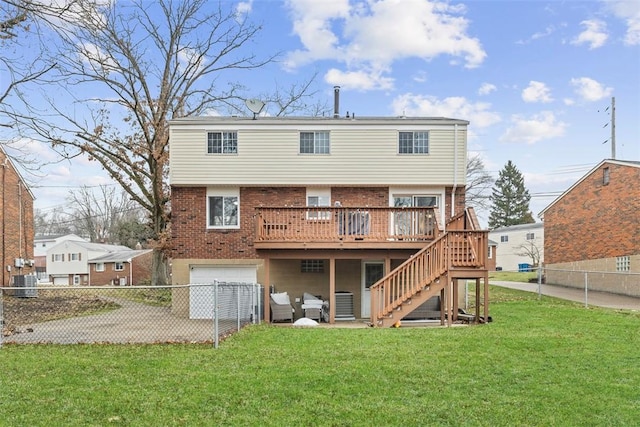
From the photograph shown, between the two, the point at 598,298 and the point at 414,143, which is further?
the point at 598,298

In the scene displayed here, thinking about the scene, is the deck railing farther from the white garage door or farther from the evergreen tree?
the evergreen tree

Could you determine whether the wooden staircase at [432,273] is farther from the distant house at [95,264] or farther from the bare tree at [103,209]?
the bare tree at [103,209]

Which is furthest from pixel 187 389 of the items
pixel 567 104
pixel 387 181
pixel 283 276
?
pixel 567 104

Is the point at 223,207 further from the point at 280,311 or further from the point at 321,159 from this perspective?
the point at 280,311

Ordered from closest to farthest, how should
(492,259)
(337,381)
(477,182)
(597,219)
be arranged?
(337,381)
(492,259)
(597,219)
(477,182)

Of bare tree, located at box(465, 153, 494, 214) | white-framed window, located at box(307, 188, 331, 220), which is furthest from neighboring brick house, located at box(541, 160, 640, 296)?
bare tree, located at box(465, 153, 494, 214)

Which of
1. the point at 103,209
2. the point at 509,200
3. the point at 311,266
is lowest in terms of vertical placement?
the point at 311,266

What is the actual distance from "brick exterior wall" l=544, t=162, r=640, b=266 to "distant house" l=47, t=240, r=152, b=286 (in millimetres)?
31517

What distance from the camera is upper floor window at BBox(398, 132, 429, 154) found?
50.9ft

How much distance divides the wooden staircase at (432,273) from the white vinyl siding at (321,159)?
410 cm

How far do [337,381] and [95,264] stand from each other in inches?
1730

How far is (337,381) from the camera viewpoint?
5961 millimetres

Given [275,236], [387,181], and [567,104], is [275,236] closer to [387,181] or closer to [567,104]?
[387,181]

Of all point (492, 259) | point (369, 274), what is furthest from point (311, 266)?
point (492, 259)
